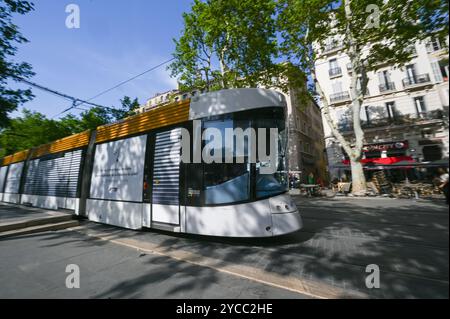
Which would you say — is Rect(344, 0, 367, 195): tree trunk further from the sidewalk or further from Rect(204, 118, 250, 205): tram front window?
the sidewalk

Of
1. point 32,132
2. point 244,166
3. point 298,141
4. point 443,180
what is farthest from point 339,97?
point 32,132

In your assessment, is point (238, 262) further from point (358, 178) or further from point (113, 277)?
point (358, 178)

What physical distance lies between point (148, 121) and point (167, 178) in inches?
76.4

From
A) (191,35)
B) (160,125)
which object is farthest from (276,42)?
(160,125)

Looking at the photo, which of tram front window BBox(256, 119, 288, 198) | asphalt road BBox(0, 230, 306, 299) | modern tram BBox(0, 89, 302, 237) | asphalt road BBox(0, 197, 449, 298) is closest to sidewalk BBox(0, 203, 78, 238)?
asphalt road BBox(0, 197, 449, 298)

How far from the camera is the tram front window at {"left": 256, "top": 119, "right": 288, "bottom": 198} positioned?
14.0ft

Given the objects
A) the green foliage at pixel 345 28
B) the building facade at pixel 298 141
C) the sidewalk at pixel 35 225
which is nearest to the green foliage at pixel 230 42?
the green foliage at pixel 345 28

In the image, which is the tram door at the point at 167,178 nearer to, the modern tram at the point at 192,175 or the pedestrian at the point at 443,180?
the modern tram at the point at 192,175

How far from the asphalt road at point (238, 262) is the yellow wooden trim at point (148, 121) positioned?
3146mm

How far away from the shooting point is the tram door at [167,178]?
16.4ft

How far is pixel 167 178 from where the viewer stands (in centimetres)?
521

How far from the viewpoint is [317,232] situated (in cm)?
532

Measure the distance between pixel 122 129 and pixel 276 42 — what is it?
13.1m

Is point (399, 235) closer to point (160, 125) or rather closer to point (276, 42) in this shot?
point (160, 125)
